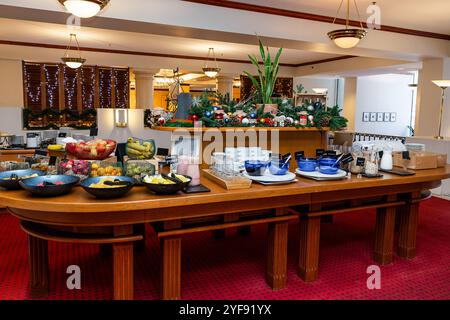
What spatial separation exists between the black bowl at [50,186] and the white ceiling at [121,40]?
513 centimetres

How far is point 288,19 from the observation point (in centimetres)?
571

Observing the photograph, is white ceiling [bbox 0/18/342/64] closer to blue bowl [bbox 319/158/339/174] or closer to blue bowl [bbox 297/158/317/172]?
blue bowl [bbox 297/158/317/172]

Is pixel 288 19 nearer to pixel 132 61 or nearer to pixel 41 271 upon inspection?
pixel 41 271

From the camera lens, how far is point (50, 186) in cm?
225

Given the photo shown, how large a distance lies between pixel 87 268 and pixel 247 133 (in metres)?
1.96

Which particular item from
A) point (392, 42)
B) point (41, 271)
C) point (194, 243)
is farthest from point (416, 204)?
point (392, 42)

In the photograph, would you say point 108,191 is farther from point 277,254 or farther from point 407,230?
point 407,230

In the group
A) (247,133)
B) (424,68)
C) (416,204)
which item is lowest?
(416,204)

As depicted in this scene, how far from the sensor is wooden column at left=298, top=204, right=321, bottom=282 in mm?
3046

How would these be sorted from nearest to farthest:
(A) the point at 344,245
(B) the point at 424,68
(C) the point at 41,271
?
(C) the point at 41,271
(A) the point at 344,245
(B) the point at 424,68

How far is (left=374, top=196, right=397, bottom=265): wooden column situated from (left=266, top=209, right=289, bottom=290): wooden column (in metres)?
1.07

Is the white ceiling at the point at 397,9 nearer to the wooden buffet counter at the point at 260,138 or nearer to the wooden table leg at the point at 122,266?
the wooden buffet counter at the point at 260,138

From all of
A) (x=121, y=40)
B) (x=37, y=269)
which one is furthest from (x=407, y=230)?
(x=121, y=40)

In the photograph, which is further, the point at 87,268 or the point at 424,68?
the point at 424,68
